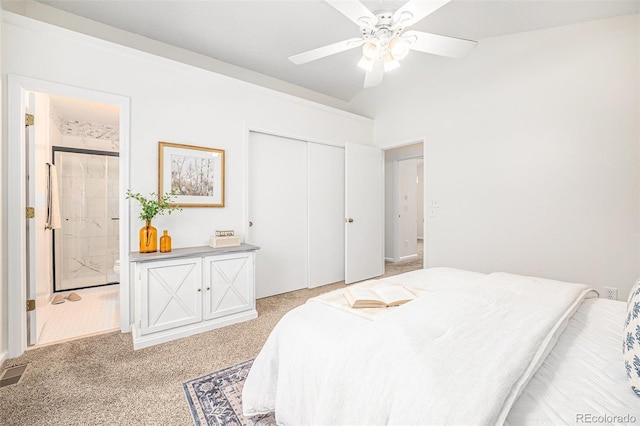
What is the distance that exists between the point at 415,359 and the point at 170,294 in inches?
84.7

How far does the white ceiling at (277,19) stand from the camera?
2441mm

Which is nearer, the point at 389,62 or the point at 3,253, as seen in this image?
the point at 389,62

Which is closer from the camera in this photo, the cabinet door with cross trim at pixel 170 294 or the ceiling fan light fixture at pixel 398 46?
the ceiling fan light fixture at pixel 398 46

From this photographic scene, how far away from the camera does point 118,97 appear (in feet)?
7.91

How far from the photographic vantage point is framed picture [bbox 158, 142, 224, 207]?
8.65 feet

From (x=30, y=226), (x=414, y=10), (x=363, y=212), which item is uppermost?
(x=414, y=10)

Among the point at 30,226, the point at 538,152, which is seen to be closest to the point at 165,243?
the point at 30,226

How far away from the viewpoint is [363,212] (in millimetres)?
4105

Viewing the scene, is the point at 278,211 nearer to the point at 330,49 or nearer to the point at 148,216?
the point at 148,216

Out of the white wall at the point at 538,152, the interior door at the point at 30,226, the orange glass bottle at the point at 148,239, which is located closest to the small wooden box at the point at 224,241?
the orange glass bottle at the point at 148,239

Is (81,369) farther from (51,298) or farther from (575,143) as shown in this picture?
(575,143)

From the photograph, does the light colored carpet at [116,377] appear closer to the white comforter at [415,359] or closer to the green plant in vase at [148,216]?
the white comforter at [415,359]

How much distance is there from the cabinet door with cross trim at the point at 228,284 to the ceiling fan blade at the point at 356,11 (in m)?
2.10

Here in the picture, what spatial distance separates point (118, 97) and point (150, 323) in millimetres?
1927
